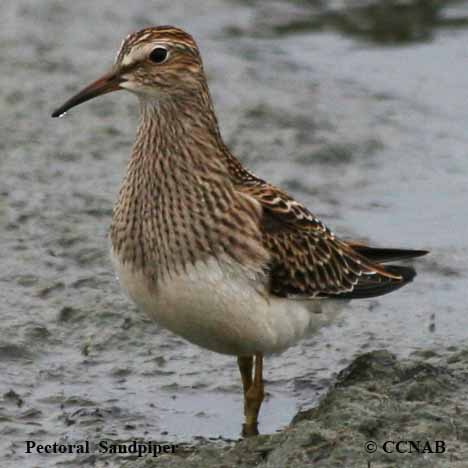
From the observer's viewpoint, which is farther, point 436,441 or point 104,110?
point 104,110

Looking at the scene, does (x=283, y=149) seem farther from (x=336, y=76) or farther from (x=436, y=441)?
(x=436, y=441)

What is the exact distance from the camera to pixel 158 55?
26.0 feet

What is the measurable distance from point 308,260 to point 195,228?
0.98 meters

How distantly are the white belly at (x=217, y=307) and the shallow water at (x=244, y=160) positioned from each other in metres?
0.73

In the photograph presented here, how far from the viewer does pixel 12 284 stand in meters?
10.4

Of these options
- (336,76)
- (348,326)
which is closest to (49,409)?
(348,326)

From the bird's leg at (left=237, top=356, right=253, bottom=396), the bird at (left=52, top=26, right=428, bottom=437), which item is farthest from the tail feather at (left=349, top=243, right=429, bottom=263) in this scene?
the bird's leg at (left=237, top=356, right=253, bottom=396)

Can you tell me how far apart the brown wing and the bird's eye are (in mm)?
885

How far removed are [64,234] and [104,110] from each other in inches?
111

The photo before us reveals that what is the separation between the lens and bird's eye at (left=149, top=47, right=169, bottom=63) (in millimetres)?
7906

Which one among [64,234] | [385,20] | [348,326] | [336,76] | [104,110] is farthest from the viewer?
[385,20]

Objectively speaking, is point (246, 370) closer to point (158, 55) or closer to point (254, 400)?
point (254, 400)

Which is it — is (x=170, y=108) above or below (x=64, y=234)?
above

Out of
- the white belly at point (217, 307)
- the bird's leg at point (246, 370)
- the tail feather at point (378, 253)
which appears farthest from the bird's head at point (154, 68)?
the tail feather at point (378, 253)
